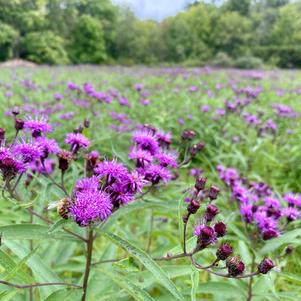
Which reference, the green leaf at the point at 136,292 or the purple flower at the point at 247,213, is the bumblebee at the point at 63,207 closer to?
the green leaf at the point at 136,292

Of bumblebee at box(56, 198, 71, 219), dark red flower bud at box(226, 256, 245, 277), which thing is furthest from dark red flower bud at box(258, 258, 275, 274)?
bumblebee at box(56, 198, 71, 219)

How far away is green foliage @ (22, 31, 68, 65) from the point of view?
37.9 m

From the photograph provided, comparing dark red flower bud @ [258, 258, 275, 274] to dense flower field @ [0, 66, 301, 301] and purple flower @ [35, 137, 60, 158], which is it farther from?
purple flower @ [35, 137, 60, 158]

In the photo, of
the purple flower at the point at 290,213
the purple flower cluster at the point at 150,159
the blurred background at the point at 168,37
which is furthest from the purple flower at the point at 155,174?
the blurred background at the point at 168,37

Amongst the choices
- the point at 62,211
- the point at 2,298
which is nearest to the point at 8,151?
the point at 62,211

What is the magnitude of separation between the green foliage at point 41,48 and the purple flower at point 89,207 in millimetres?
38482

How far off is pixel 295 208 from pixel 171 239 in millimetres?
918

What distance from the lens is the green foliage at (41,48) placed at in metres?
37.9

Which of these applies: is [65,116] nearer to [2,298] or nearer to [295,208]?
[295,208]

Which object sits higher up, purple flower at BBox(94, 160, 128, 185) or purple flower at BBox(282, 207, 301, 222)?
purple flower at BBox(94, 160, 128, 185)

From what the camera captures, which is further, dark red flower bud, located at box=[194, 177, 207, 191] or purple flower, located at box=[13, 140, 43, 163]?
dark red flower bud, located at box=[194, 177, 207, 191]

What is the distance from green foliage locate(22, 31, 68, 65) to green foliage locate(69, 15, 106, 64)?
7581 millimetres

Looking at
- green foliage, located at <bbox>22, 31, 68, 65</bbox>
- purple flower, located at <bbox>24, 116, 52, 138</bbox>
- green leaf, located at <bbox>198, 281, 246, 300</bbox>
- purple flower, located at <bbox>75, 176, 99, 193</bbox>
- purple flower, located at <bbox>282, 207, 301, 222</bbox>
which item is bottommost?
green foliage, located at <bbox>22, 31, 68, 65</bbox>

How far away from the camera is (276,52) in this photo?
133ft
